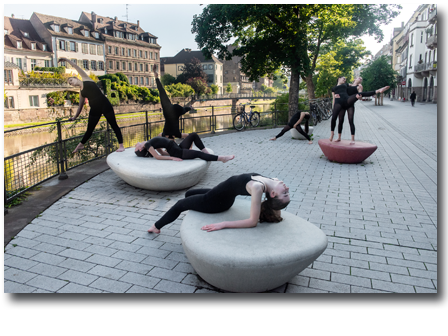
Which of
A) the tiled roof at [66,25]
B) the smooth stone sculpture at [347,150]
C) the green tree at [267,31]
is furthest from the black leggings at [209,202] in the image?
the tiled roof at [66,25]

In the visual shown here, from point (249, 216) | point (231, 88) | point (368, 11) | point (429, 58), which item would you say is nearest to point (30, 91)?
point (368, 11)

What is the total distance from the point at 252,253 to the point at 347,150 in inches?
260

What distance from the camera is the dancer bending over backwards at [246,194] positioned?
10.7 ft

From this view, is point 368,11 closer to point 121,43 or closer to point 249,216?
point 249,216

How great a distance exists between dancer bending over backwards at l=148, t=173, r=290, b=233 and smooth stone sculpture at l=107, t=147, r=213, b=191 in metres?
2.08

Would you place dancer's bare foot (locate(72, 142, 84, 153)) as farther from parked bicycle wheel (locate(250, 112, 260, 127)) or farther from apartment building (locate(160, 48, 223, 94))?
apartment building (locate(160, 48, 223, 94))

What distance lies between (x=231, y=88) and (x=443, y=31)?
9399 centimetres

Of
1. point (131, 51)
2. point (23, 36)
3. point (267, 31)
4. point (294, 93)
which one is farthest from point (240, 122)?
point (131, 51)

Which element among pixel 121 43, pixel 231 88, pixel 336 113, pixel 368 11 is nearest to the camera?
pixel 336 113

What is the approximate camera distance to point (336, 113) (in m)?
10.2

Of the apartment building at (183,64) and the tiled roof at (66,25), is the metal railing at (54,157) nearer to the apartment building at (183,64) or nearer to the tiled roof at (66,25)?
the tiled roof at (66,25)

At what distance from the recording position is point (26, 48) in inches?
1665

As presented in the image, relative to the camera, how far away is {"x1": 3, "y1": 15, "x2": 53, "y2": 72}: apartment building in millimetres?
40156

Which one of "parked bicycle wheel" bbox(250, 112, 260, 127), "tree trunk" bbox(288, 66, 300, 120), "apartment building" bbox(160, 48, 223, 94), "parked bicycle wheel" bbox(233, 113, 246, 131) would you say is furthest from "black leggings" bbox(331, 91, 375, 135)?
"apartment building" bbox(160, 48, 223, 94)
